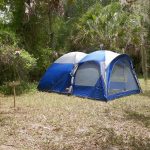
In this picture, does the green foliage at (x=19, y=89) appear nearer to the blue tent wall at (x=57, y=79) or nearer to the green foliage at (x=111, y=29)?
the blue tent wall at (x=57, y=79)

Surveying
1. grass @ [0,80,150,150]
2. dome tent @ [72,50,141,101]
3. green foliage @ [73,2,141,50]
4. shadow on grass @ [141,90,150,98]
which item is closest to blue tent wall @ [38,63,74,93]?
dome tent @ [72,50,141,101]

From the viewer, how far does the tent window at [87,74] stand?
420 inches

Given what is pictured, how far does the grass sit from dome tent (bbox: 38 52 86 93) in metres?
0.93

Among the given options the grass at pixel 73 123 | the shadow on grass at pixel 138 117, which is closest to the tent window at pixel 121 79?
the grass at pixel 73 123

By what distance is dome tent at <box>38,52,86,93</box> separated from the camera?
37.8ft

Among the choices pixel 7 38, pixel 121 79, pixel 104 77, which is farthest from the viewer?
pixel 7 38

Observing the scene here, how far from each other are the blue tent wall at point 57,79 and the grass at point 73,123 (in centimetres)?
90

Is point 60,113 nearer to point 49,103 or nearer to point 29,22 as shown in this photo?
point 49,103

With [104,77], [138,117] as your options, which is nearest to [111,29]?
[104,77]

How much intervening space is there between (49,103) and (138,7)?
3.74m

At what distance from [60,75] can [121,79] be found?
2.18 m

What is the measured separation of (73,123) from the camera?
7.57 m

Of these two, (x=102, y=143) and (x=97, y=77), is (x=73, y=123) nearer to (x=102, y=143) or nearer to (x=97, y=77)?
(x=102, y=143)

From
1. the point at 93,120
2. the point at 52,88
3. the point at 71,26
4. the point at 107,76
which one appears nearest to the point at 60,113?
the point at 93,120
